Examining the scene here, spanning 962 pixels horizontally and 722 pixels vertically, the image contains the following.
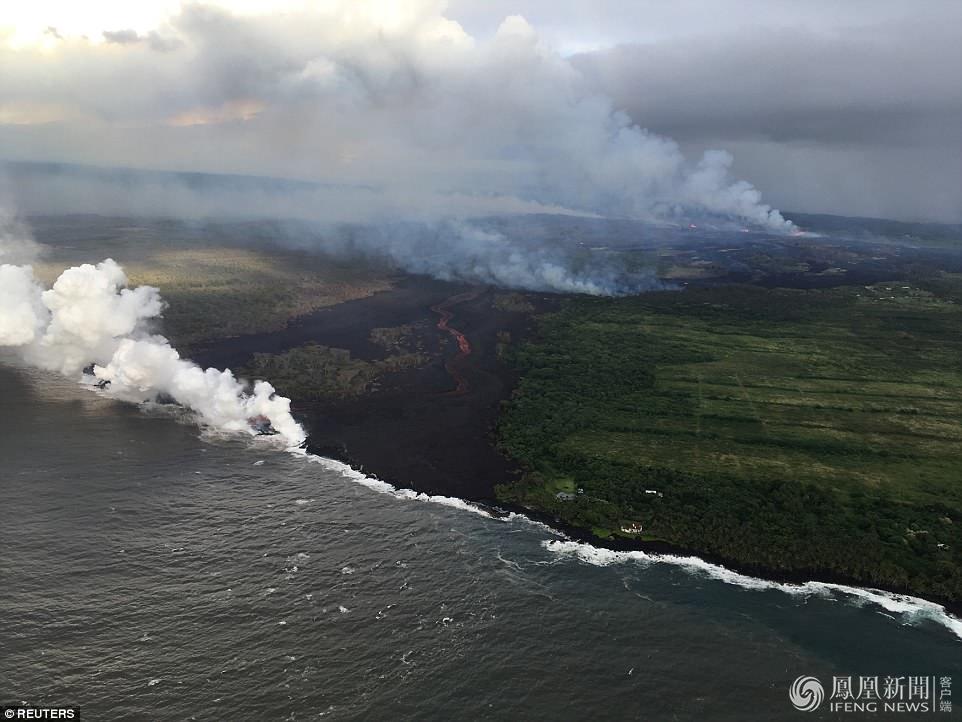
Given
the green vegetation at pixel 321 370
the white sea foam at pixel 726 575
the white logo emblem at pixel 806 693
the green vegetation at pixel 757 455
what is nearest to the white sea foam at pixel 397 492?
the white sea foam at pixel 726 575

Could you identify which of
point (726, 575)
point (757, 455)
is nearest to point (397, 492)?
point (726, 575)

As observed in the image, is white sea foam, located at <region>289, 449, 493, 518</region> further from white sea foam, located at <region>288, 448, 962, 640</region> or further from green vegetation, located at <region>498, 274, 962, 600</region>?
green vegetation, located at <region>498, 274, 962, 600</region>

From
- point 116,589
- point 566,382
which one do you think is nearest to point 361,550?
point 116,589

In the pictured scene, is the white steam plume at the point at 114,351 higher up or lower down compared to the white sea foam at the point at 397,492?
higher up

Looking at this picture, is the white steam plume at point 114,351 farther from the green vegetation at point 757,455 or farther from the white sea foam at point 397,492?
the green vegetation at point 757,455

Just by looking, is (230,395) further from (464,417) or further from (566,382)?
(566,382)

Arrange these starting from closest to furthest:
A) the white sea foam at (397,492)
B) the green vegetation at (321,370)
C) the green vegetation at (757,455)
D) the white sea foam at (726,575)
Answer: the white sea foam at (726,575), the green vegetation at (757,455), the white sea foam at (397,492), the green vegetation at (321,370)

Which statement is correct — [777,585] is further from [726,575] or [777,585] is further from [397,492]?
[397,492]

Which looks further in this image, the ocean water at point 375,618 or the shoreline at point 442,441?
the shoreline at point 442,441
